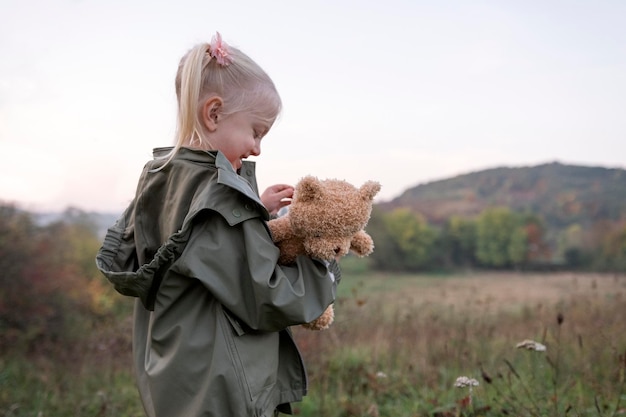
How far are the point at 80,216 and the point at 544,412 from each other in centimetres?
788

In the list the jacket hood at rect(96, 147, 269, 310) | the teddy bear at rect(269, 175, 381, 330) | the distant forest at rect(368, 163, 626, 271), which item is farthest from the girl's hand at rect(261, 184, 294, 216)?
the distant forest at rect(368, 163, 626, 271)

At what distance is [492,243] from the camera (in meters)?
19.4

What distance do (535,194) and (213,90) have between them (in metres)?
21.5

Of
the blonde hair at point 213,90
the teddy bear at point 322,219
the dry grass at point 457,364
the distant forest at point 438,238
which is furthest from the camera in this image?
the distant forest at point 438,238

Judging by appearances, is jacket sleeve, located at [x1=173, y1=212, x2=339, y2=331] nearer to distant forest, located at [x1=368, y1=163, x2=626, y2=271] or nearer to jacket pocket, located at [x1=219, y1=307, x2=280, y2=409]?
jacket pocket, located at [x1=219, y1=307, x2=280, y2=409]

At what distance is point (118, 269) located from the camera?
205 centimetres

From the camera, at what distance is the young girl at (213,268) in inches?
68.9

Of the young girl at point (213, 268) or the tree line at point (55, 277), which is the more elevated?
the young girl at point (213, 268)

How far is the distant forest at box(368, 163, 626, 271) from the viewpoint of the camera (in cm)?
1717

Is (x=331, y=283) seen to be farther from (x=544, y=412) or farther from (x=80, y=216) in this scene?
(x=80, y=216)

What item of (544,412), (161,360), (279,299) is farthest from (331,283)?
(544,412)

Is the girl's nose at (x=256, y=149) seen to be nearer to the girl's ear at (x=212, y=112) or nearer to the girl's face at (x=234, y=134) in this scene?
the girl's face at (x=234, y=134)

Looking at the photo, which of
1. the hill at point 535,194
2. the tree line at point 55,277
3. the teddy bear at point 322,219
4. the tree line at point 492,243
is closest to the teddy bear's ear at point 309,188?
the teddy bear at point 322,219

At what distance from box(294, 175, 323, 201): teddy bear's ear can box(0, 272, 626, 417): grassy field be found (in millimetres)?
1374
